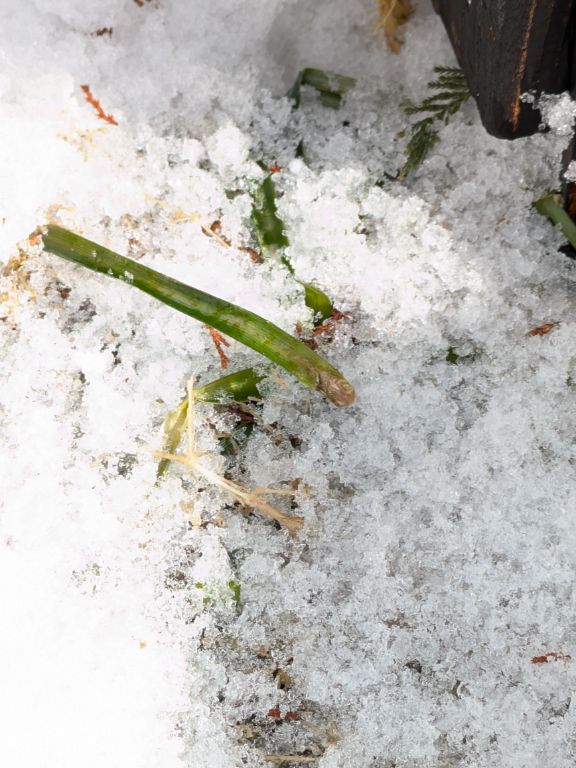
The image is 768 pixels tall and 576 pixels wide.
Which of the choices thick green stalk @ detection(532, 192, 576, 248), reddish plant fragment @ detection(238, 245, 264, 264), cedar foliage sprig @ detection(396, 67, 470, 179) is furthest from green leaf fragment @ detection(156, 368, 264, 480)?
thick green stalk @ detection(532, 192, 576, 248)

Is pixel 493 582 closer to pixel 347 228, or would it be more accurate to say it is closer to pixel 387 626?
pixel 387 626

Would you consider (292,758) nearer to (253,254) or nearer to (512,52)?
(253,254)

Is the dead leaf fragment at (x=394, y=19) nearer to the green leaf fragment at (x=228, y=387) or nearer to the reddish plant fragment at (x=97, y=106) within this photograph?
the reddish plant fragment at (x=97, y=106)

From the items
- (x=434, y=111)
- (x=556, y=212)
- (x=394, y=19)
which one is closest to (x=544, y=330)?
(x=556, y=212)

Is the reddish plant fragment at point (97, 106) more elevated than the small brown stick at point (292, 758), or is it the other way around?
the reddish plant fragment at point (97, 106)

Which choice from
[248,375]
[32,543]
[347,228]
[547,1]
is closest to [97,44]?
[347,228]

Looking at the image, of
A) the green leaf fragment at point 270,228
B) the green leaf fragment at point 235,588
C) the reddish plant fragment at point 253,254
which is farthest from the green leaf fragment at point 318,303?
the green leaf fragment at point 235,588

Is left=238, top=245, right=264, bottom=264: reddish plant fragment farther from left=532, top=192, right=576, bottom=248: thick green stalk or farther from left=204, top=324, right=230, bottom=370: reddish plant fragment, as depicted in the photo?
left=532, top=192, right=576, bottom=248: thick green stalk
